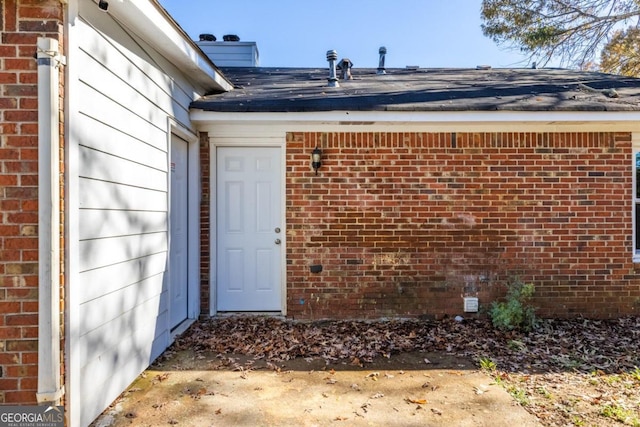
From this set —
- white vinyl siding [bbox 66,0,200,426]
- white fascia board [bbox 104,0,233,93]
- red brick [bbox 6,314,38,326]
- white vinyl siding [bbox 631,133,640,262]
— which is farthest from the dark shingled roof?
red brick [bbox 6,314,38,326]

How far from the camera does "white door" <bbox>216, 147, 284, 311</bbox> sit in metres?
5.30

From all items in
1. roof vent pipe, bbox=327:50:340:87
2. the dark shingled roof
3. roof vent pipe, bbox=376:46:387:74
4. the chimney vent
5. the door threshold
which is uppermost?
the chimney vent

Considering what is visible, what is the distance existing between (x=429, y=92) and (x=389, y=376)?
3.64m

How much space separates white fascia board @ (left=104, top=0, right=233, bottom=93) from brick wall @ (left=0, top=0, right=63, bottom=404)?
2.17 feet

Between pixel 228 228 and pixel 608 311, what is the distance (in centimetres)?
513

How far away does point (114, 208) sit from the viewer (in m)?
3.15

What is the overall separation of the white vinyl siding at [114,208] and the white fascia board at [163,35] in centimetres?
9

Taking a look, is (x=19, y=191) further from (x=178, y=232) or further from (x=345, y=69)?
(x=345, y=69)

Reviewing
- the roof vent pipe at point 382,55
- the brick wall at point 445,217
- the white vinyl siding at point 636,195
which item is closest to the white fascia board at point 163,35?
the brick wall at point 445,217

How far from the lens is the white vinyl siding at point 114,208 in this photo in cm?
264

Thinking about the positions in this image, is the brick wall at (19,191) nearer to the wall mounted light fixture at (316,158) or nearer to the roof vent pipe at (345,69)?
the wall mounted light fixture at (316,158)

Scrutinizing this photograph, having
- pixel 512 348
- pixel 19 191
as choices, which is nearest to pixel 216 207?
pixel 19 191

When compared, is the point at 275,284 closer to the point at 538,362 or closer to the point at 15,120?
the point at 538,362

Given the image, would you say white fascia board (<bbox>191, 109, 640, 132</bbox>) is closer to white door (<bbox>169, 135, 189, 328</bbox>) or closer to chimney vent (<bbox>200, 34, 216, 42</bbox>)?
white door (<bbox>169, 135, 189, 328</bbox>)
